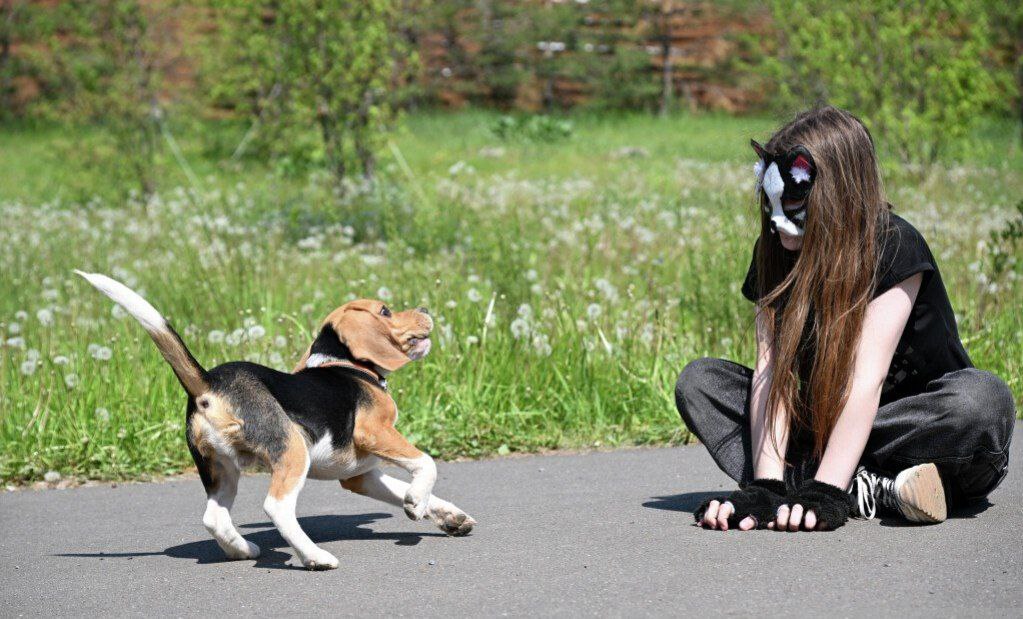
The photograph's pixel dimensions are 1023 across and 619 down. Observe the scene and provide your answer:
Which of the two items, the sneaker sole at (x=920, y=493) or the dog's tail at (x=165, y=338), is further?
the sneaker sole at (x=920, y=493)

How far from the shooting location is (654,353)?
6.02 m

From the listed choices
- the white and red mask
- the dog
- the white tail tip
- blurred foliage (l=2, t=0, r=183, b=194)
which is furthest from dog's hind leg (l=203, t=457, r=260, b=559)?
blurred foliage (l=2, t=0, r=183, b=194)

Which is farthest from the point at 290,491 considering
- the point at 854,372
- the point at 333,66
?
the point at 333,66

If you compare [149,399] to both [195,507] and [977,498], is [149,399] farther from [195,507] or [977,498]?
[977,498]

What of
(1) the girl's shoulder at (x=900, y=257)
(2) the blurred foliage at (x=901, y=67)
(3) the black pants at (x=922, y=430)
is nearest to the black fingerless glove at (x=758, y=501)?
(3) the black pants at (x=922, y=430)

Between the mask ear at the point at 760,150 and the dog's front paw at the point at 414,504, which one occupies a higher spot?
the mask ear at the point at 760,150

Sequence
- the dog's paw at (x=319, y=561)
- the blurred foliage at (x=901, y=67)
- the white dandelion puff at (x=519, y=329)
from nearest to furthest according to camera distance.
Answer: the dog's paw at (x=319, y=561) → the white dandelion puff at (x=519, y=329) → the blurred foliage at (x=901, y=67)

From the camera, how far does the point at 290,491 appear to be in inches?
135

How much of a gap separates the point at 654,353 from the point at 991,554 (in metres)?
2.64

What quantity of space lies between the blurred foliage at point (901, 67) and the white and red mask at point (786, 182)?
788 centimetres

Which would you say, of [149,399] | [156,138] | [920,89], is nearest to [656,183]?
[920,89]

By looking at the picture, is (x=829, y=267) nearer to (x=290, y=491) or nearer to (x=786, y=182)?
(x=786, y=182)

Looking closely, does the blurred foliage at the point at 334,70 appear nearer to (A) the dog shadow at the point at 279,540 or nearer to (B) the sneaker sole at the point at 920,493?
(A) the dog shadow at the point at 279,540

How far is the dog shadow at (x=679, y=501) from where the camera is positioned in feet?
14.1
